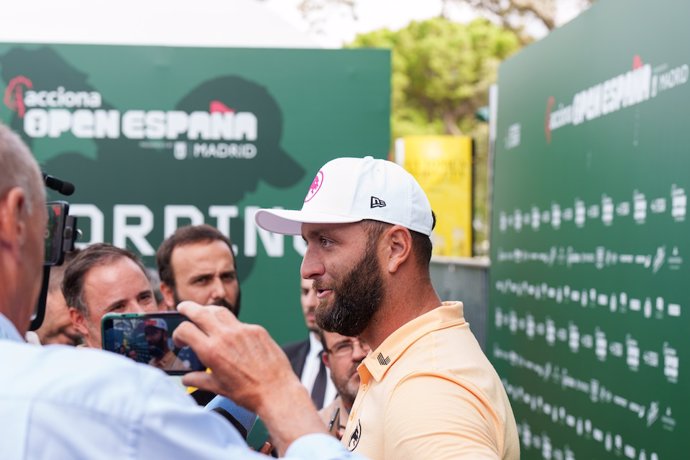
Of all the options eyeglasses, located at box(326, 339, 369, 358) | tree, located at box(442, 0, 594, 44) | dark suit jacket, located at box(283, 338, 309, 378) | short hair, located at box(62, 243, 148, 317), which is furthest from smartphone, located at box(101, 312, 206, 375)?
tree, located at box(442, 0, 594, 44)

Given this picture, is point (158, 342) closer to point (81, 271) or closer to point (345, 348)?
point (81, 271)

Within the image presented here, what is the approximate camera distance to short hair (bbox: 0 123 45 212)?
1.50m

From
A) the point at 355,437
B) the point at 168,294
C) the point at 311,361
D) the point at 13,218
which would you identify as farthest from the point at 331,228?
the point at 311,361

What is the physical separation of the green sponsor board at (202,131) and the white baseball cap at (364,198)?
3427 millimetres

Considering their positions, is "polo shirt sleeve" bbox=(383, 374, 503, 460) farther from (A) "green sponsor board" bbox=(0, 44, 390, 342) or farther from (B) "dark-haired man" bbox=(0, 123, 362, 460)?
(A) "green sponsor board" bbox=(0, 44, 390, 342)

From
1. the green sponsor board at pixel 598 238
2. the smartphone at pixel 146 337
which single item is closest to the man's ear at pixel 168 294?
the green sponsor board at pixel 598 238

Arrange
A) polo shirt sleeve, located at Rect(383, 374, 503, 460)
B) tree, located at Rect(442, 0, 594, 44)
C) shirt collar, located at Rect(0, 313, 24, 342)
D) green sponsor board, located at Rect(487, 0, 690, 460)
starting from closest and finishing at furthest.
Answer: shirt collar, located at Rect(0, 313, 24, 342) < polo shirt sleeve, located at Rect(383, 374, 503, 460) < green sponsor board, located at Rect(487, 0, 690, 460) < tree, located at Rect(442, 0, 594, 44)

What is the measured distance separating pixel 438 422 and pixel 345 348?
7.76ft

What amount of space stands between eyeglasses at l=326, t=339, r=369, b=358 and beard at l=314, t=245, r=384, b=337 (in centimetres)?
173

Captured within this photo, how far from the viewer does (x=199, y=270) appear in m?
5.41

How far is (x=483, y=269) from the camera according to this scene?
10.1 meters

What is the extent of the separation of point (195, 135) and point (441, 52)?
93.2 feet

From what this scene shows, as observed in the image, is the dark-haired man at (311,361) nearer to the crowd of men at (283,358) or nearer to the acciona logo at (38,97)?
the crowd of men at (283,358)

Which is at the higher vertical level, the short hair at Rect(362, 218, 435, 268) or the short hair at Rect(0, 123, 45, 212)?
the short hair at Rect(0, 123, 45, 212)
